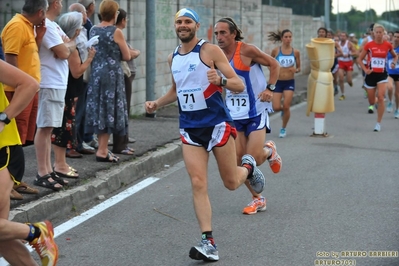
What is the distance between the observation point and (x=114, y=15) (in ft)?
32.4

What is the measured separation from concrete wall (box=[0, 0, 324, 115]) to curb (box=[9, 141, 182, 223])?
357 centimetres

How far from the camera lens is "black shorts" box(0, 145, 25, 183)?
496 cm

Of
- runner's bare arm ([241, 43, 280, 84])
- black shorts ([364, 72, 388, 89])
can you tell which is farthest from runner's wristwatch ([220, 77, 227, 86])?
black shorts ([364, 72, 388, 89])

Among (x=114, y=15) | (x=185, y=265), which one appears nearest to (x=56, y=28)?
(x=114, y=15)

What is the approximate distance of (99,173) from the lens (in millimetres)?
9094

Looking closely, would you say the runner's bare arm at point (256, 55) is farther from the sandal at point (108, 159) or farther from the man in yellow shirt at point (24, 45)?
the sandal at point (108, 159)

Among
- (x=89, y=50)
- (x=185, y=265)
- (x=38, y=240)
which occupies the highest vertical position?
(x=89, y=50)

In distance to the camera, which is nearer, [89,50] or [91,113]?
[89,50]

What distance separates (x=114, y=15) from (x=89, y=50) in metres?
1.21

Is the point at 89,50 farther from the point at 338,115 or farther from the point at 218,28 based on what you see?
the point at 338,115

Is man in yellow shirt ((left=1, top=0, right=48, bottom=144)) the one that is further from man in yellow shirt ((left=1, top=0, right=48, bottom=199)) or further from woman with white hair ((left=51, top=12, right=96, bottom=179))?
woman with white hair ((left=51, top=12, right=96, bottom=179))

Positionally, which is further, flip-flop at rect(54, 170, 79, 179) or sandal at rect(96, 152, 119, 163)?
sandal at rect(96, 152, 119, 163)

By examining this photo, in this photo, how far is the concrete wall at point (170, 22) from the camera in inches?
580

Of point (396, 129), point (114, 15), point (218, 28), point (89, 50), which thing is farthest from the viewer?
point (396, 129)
